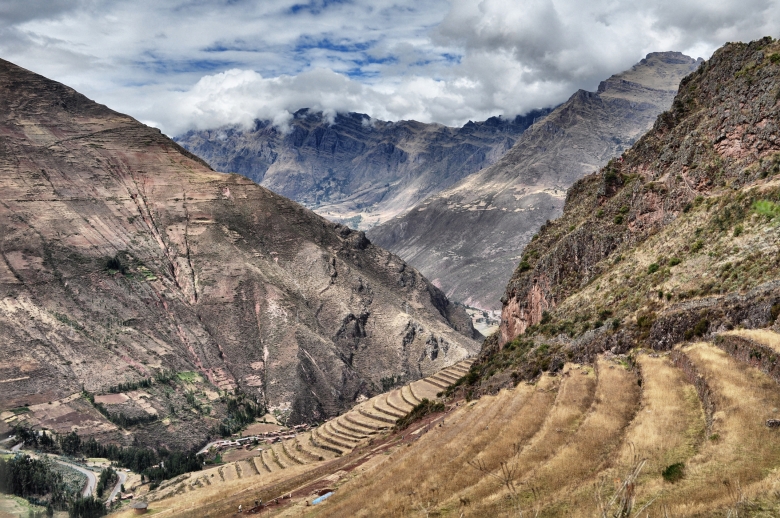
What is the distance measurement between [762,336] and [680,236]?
2094 centimetres

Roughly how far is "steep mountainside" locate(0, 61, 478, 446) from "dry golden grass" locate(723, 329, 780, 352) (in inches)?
3719

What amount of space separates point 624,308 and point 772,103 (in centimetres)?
2083

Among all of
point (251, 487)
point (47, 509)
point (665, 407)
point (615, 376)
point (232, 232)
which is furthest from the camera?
point (232, 232)

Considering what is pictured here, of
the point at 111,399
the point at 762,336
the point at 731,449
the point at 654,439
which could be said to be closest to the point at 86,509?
the point at 111,399

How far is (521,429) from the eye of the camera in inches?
995

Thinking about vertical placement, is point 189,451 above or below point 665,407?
below

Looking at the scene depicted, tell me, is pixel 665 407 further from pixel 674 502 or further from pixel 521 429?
pixel 674 502

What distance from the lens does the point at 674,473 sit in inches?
607

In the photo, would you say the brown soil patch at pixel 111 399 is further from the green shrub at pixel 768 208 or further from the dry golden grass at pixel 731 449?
the dry golden grass at pixel 731 449

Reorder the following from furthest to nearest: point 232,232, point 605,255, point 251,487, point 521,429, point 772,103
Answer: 1. point 232,232
2. point 605,255
3. point 251,487
4. point 772,103
5. point 521,429

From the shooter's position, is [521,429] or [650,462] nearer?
[650,462]

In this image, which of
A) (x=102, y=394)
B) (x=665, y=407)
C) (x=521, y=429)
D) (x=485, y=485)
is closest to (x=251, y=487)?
(x=521, y=429)

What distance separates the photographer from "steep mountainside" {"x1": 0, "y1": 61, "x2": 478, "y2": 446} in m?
105

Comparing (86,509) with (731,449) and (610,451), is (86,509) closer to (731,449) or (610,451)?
(610,451)
